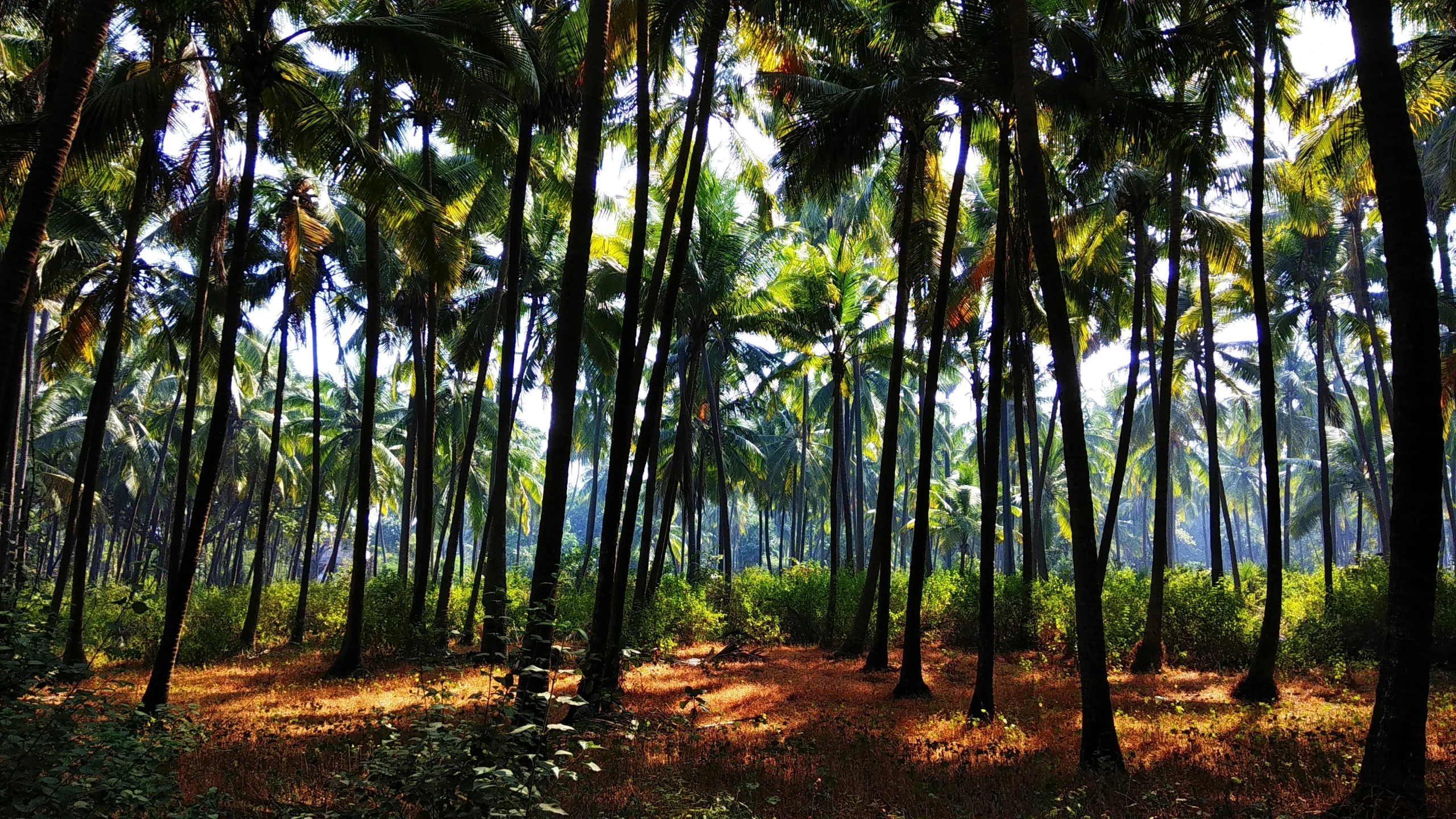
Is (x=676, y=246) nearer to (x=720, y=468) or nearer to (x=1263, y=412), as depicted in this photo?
(x=1263, y=412)

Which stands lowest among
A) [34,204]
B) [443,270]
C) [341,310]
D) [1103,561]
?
A: [1103,561]

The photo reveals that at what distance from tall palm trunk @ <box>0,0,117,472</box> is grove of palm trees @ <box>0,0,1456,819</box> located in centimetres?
3

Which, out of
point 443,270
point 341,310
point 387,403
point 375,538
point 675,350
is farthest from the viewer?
point 375,538

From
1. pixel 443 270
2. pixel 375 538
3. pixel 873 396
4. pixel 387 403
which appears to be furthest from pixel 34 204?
pixel 375 538

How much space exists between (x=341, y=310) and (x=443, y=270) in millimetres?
12556

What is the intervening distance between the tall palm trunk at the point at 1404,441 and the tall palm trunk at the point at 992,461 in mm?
4018

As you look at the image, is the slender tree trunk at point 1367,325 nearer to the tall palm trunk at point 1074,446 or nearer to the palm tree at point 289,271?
the tall palm trunk at point 1074,446

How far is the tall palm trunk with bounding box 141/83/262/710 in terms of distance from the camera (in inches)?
338

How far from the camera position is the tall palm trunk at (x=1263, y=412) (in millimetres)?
10430

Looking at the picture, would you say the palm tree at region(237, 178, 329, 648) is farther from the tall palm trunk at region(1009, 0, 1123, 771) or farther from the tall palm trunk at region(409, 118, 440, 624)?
the tall palm trunk at region(1009, 0, 1123, 771)

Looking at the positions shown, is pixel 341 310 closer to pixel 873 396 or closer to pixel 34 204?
pixel 34 204

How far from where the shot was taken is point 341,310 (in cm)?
2066

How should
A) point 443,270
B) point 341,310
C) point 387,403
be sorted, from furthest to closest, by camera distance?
point 387,403, point 341,310, point 443,270

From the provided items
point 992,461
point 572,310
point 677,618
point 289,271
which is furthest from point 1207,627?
point 289,271
